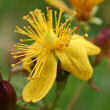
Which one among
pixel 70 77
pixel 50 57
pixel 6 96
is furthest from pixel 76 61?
pixel 70 77

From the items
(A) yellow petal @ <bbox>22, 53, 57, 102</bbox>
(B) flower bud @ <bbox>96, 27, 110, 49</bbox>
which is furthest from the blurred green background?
(B) flower bud @ <bbox>96, 27, 110, 49</bbox>

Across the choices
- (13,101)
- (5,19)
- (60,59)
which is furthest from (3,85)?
(5,19)

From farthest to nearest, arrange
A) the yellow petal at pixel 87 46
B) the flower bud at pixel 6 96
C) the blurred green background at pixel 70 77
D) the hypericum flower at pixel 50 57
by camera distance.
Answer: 1. the blurred green background at pixel 70 77
2. the yellow petal at pixel 87 46
3. the hypericum flower at pixel 50 57
4. the flower bud at pixel 6 96

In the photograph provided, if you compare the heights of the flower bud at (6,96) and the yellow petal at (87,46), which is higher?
the yellow petal at (87,46)

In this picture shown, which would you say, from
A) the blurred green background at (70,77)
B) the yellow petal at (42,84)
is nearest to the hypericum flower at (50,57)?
the yellow petal at (42,84)

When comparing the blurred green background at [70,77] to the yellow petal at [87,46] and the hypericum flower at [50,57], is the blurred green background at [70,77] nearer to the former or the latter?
the hypericum flower at [50,57]

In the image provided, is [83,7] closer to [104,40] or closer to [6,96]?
[104,40]
